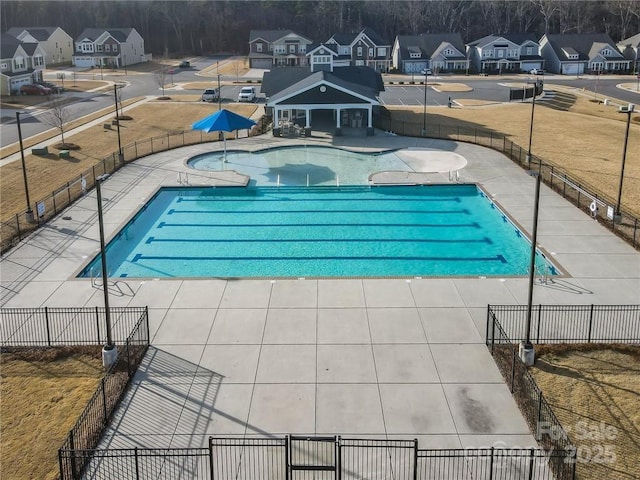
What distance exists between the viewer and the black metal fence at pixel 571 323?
1969cm

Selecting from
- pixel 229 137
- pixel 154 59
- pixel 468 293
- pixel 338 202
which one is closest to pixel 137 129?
pixel 229 137

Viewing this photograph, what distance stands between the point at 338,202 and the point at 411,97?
45191 millimetres

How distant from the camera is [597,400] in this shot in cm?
1659

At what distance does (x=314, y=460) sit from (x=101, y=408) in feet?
18.5

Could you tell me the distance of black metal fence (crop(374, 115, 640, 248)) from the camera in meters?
29.7

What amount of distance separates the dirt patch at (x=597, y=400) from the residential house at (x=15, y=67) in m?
75.8

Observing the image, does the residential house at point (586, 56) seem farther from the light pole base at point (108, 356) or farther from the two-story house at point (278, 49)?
the light pole base at point (108, 356)

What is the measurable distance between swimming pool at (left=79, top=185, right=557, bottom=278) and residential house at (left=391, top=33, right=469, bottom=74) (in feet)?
245

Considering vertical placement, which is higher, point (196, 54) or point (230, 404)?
point (196, 54)

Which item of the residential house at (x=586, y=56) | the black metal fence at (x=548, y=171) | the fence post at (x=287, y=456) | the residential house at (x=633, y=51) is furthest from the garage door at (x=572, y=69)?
the fence post at (x=287, y=456)

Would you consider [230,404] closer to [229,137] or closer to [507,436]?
[507,436]

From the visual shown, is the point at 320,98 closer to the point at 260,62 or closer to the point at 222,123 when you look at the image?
the point at 222,123

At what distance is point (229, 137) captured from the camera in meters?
51.9

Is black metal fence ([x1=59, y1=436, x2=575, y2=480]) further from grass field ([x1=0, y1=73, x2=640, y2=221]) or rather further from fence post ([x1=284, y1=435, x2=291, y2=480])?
grass field ([x1=0, y1=73, x2=640, y2=221])
